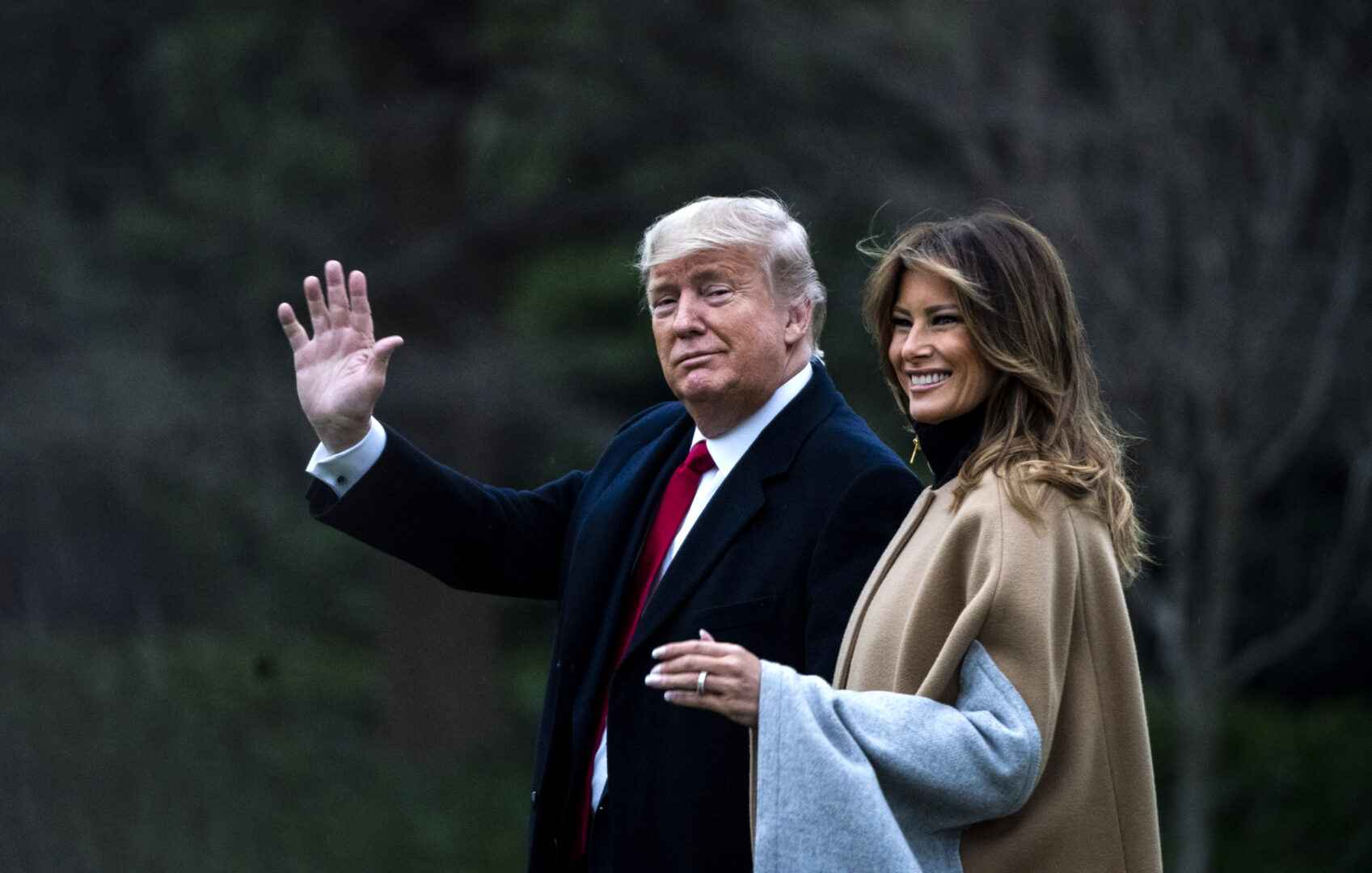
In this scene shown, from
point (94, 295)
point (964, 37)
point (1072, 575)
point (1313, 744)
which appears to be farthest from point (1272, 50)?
point (94, 295)

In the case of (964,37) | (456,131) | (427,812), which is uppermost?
(456,131)

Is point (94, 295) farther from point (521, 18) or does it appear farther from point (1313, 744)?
point (1313, 744)

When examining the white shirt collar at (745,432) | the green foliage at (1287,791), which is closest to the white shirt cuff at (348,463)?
the white shirt collar at (745,432)

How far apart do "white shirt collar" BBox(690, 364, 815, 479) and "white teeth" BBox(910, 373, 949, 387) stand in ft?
1.62

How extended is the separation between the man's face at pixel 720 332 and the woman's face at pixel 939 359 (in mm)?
447

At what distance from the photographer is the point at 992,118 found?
22.0 ft

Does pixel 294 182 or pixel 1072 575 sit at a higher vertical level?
pixel 294 182

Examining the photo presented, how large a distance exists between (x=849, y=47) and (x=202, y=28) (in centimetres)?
527

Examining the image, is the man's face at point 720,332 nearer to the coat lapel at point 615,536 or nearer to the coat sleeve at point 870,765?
the coat lapel at point 615,536

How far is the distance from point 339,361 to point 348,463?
8.7 inches

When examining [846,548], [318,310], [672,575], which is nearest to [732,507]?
[672,575]

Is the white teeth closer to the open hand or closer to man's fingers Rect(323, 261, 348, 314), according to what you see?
the open hand

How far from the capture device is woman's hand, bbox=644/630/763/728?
2.29 m

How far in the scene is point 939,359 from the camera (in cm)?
258
